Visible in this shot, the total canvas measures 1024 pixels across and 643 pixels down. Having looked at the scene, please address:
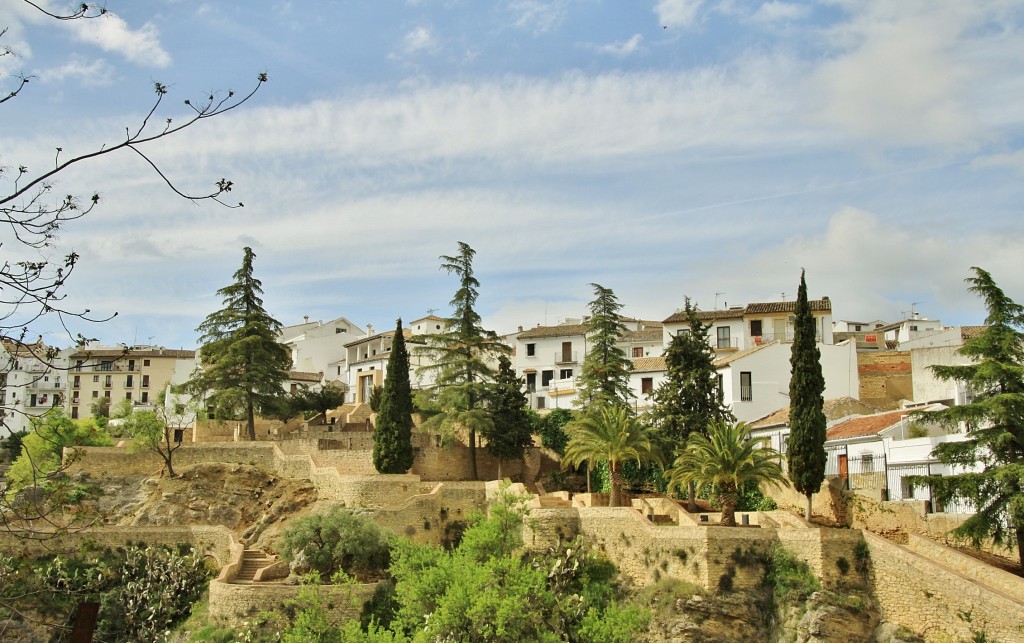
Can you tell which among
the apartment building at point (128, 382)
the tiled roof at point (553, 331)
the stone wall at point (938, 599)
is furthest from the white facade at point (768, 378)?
the apartment building at point (128, 382)

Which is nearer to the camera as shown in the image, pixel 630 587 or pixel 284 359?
pixel 630 587

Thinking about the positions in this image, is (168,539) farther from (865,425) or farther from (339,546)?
(865,425)

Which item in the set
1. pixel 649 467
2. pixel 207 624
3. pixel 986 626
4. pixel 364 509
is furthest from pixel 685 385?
pixel 207 624

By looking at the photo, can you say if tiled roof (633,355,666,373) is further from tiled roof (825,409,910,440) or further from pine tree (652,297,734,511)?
tiled roof (825,409,910,440)

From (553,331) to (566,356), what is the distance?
2.17 metres

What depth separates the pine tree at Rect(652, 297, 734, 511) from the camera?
4028 centimetres

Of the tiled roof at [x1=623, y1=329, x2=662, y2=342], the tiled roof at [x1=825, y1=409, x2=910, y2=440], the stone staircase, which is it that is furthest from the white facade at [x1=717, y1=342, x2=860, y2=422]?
the stone staircase

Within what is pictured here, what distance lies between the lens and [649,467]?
4362 cm

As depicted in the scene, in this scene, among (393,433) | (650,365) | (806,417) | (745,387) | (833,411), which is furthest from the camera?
(650,365)

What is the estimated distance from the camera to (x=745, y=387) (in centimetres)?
4669

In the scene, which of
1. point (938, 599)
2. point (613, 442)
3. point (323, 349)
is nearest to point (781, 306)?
point (613, 442)

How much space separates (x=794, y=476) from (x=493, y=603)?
1106cm

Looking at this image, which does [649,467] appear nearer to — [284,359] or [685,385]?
[685,385]

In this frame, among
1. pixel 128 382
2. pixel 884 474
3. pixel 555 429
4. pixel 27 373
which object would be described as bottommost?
pixel 884 474
